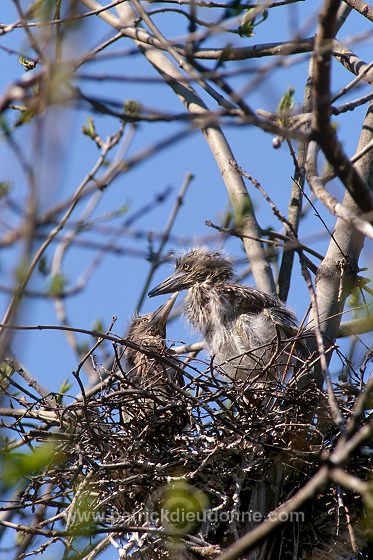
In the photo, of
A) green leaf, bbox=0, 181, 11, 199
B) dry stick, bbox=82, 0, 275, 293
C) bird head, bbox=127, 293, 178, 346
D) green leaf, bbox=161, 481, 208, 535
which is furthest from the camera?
bird head, bbox=127, 293, 178, 346

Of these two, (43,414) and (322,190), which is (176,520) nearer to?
(43,414)

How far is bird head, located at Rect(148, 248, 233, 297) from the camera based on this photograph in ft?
15.8

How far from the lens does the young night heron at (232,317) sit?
4098 millimetres

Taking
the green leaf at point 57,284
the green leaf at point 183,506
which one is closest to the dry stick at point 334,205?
the green leaf at point 57,284

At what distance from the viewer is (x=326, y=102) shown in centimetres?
212

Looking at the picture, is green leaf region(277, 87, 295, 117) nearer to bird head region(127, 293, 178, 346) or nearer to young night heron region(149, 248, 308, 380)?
young night heron region(149, 248, 308, 380)

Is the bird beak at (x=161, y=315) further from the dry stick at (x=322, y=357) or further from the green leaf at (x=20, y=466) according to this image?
the green leaf at (x=20, y=466)

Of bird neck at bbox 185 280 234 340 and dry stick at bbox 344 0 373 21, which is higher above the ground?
dry stick at bbox 344 0 373 21

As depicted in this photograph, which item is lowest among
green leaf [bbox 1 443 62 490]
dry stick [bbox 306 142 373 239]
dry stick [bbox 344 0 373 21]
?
green leaf [bbox 1 443 62 490]

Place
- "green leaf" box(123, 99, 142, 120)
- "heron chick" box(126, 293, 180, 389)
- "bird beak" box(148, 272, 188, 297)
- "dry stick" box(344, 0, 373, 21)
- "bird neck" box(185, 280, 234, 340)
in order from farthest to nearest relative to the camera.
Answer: "bird beak" box(148, 272, 188, 297)
"bird neck" box(185, 280, 234, 340)
"heron chick" box(126, 293, 180, 389)
"dry stick" box(344, 0, 373, 21)
"green leaf" box(123, 99, 142, 120)

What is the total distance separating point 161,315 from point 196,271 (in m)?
0.35

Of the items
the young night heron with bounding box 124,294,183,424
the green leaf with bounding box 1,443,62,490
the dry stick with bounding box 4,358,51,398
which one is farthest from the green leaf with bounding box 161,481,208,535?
the green leaf with bounding box 1,443,62,490

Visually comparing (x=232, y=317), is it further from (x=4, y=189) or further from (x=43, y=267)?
(x=4, y=189)

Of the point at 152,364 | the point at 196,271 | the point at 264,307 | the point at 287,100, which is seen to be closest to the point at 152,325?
the point at 196,271
